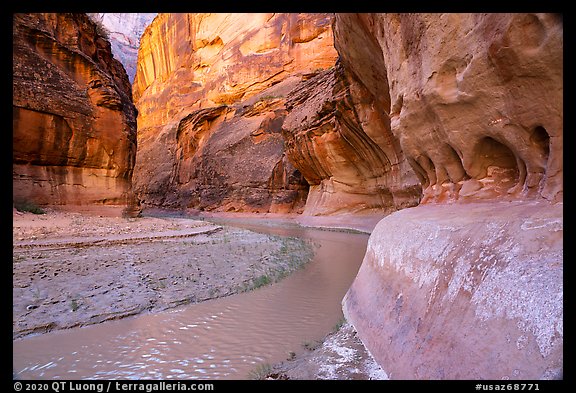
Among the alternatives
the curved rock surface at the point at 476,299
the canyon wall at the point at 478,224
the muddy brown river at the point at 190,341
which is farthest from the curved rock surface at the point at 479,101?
the muddy brown river at the point at 190,341

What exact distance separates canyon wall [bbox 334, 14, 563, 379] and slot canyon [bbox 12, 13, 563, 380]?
0.04ft

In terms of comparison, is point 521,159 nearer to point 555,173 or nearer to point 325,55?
point 555,173

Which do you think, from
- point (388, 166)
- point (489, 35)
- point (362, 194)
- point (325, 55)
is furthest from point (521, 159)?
point (325, 55)

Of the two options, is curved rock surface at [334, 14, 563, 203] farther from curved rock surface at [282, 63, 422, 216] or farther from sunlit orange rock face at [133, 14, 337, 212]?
sunlit orange rock face at [133, 14, 337, 212]

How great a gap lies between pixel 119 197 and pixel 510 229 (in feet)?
68.9

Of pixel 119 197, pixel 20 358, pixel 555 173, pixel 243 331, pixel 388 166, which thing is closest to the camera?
pixel 555 173

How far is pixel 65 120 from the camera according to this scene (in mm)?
17062

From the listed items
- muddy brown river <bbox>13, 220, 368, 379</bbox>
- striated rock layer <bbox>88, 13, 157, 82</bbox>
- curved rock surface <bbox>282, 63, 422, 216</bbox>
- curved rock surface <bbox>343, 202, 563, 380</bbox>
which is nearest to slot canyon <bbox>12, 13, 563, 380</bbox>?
curved rock surface <bbox>343, 202, 563, 380</bbox>

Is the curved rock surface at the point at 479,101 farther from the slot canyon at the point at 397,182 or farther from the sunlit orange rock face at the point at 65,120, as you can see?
the sunlit orange rock face at the point at 65,120

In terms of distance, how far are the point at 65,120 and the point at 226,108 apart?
2651 centimetres

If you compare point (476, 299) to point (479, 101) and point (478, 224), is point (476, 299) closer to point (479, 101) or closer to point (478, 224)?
point (478, 224)

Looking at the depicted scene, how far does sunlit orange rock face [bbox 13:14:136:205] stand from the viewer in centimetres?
1566

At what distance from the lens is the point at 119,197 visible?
1970 centimetres

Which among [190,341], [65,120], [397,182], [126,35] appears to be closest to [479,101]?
[190,341]
